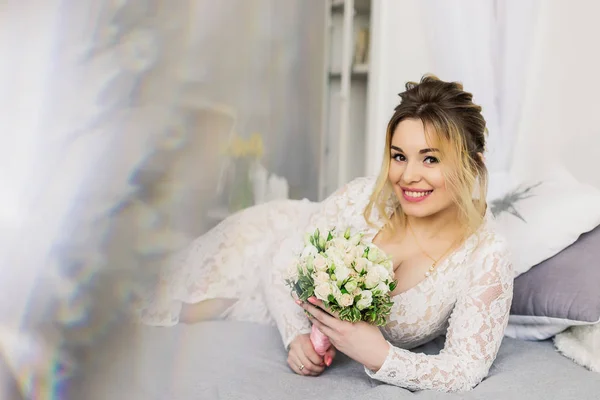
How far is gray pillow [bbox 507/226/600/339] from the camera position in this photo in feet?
5.12

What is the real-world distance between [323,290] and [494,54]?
1411 mm

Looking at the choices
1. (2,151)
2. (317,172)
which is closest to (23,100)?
(2,151)

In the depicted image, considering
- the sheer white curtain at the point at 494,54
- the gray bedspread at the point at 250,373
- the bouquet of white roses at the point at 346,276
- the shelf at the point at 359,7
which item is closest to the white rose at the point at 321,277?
the bouquet of white roses at the point at 346,276

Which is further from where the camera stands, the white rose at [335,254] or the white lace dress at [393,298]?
the white lace dress at [393,298]

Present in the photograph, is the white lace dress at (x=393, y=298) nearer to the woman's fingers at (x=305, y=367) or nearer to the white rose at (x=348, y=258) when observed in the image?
the woman's fingers at (x=305, y=367)

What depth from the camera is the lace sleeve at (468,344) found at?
4.22ft

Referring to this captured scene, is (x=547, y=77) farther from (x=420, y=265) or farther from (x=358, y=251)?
(x=358, y=251)

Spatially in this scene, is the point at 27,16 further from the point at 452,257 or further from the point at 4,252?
the point at 452,257

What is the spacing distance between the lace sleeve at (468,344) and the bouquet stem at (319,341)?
0.40 feet

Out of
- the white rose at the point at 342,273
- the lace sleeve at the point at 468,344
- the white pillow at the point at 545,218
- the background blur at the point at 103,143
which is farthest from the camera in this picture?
the white pillow at the point at 545,218

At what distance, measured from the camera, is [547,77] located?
2.23m

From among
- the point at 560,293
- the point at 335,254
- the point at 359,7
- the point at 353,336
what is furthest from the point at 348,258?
the point at 359,7

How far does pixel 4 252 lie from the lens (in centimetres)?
80

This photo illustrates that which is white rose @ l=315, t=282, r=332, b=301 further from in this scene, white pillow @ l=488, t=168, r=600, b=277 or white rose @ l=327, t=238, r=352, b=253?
white pillow @ l=488, t=168, r=600, b=277
